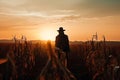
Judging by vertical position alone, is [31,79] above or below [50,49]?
below

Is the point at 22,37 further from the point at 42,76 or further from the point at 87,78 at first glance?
the point at 42,76

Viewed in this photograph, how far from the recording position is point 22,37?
18.1 m

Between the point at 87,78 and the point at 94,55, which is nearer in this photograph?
the point at 94,55

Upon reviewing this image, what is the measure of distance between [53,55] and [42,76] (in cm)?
20

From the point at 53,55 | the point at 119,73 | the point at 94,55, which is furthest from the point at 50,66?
the point at 94,55

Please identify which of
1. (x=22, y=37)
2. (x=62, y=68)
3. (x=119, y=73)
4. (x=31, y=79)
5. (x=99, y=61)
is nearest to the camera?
(x=62, y=68)

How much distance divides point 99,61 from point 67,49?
4.98 feet

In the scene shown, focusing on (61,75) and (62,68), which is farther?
(61,75)

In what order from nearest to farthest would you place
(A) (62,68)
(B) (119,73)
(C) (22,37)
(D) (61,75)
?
(A) (62,68)
(D) (61,75)
(B) (119,73)
(C) (22,37)

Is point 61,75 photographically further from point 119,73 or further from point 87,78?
point 87,78

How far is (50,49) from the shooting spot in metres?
2.33

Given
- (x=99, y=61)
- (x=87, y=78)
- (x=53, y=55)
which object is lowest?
(x=87, y=78)

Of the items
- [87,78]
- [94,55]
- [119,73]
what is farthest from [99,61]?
[119,73]

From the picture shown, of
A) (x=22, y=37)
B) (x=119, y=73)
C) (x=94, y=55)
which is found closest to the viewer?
(x=119, y=73)
